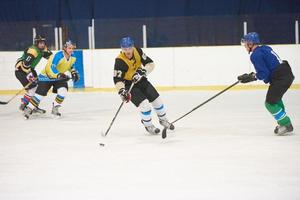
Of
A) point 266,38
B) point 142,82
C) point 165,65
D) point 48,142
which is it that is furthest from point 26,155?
point 266,38

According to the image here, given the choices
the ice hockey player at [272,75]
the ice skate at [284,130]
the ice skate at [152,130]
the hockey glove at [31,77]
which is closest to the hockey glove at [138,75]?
the ice skate at [152,130]

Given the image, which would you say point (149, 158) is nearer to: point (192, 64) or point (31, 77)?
point (31, 77)

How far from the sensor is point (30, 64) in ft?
24.5

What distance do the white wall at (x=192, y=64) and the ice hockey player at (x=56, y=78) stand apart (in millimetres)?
3575

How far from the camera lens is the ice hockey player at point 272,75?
16.9 feet

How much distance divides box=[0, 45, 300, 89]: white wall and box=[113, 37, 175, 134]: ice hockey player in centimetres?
504

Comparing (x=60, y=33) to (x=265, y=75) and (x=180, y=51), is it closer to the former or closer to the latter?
(x=180, y=51)

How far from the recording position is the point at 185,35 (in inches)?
442

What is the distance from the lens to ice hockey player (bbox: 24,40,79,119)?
23.6 ft

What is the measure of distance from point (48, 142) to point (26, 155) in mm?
665

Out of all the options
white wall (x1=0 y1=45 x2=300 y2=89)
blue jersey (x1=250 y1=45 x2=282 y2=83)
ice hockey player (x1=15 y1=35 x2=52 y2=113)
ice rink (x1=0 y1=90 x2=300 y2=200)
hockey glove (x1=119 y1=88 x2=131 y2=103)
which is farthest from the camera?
white wall (x1=0 y1=45 x2=300 y2=89)

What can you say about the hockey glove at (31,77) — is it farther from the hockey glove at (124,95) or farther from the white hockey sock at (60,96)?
the hockey glove at (124,95)

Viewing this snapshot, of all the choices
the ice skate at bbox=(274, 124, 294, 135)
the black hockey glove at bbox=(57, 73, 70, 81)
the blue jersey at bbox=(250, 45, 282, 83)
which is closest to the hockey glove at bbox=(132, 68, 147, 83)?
the blue jersey at bbox=(250, 45, 282, 83)

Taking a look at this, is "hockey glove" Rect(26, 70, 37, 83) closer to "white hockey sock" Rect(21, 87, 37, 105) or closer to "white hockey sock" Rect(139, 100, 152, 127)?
"white hockey sock" Rect(21, 87, 37, 105)
